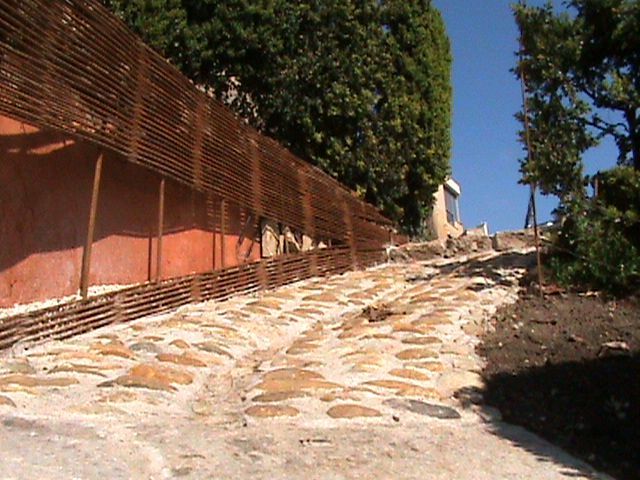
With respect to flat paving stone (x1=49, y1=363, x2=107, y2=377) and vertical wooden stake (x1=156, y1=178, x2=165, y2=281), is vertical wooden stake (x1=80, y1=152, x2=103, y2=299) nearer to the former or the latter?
vertical wooden stake (x1=156, y1=178, x2=165, y2=281)

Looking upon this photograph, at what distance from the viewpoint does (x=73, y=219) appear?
6.83m

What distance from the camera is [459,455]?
3.88 meters

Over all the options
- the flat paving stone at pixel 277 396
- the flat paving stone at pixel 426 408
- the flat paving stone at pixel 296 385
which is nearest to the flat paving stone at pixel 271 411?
the flat paving stone at pixel 277 396

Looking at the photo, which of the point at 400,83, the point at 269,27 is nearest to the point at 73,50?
the point at 269,27

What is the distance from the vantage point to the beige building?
25925mm

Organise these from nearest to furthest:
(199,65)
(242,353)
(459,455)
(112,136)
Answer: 1. (459,455)
2. (242,353)
3. (112,136)
4. (199,65)

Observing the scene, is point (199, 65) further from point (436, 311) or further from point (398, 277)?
point (436, 311)

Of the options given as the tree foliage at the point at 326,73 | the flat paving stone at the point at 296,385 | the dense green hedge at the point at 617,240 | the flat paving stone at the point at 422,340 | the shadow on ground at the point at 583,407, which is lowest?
the shadow on ground at the point at 583,407

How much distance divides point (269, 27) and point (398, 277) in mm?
4703

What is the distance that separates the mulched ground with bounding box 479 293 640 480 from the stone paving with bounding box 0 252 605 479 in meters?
0.19

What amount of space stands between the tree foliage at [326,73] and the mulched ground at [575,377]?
22.1 feet

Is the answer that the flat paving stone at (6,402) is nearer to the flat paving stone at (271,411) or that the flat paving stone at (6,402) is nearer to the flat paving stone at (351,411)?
the flat paving stone at (271,411)

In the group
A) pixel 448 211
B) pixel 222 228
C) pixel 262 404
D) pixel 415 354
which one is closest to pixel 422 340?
pixel 415 354

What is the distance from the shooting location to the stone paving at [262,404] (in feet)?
11.7
